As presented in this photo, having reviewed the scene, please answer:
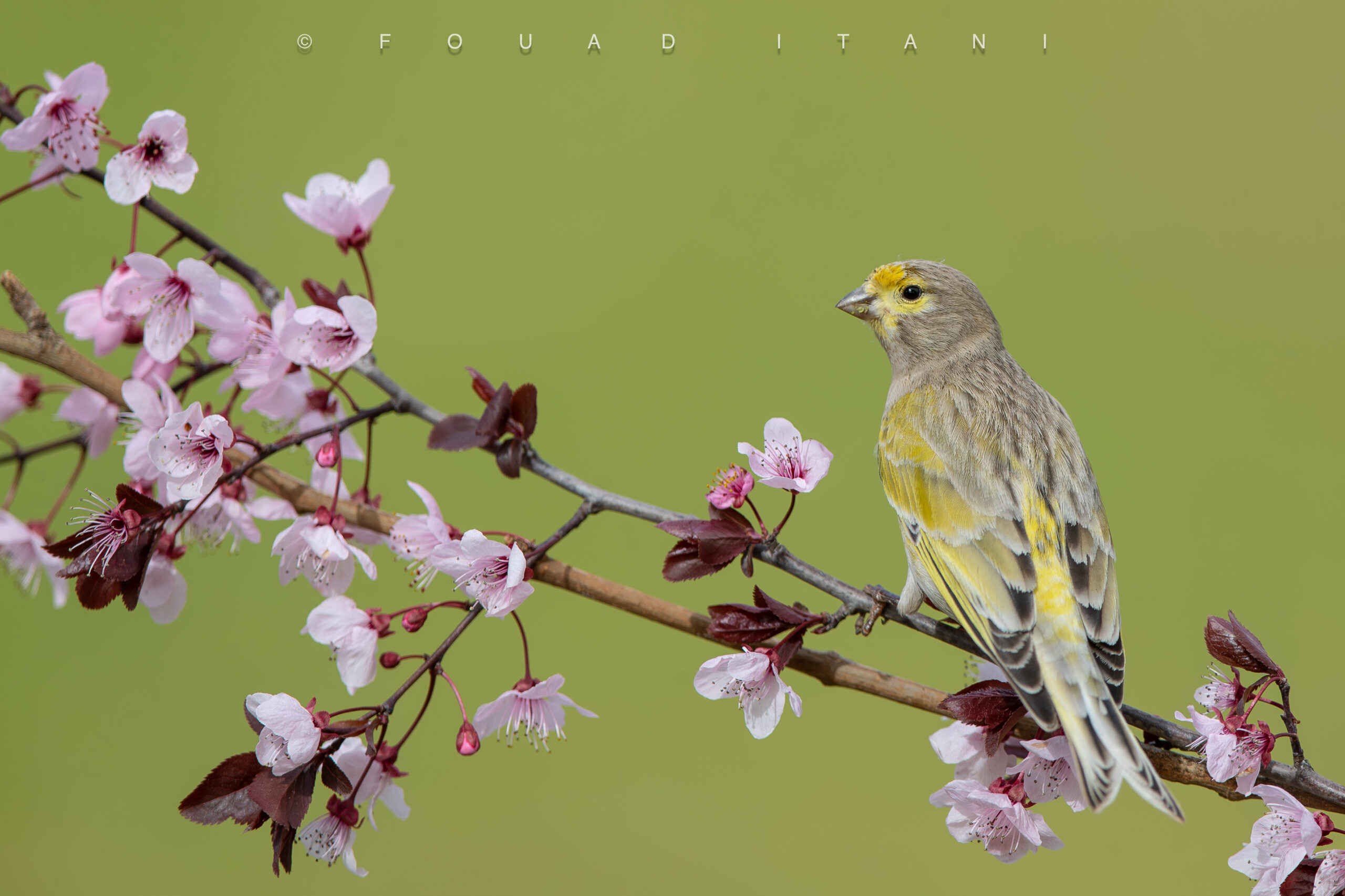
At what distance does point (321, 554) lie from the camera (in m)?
0.85

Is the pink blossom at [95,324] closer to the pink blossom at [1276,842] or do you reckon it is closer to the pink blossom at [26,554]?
the pink blossom at [26,554]

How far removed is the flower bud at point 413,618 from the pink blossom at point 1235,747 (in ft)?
1.87

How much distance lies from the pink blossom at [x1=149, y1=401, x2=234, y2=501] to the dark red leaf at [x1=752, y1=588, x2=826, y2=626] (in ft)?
1.37

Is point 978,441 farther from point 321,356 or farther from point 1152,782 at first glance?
point 321,356

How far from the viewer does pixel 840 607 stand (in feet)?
2.70

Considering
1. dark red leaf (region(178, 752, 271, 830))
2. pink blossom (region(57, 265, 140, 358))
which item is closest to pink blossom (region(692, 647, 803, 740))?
dark red leaf (region(178, 752, 271, 830))

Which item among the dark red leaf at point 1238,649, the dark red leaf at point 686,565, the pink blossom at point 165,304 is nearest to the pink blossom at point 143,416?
the pink blossom at point 165,304

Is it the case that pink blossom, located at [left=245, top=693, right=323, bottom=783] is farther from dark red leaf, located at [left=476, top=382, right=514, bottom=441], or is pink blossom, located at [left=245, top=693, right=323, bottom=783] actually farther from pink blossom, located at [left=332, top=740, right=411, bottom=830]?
dark red leaf, located at [left=476, top=382, right=514, bottom=441]

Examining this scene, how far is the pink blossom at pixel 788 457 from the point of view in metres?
0.81

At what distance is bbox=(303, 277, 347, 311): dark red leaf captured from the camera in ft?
2.94

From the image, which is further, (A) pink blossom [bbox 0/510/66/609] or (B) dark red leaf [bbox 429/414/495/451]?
(A) pink blossom [bbox 0/510/66/609]

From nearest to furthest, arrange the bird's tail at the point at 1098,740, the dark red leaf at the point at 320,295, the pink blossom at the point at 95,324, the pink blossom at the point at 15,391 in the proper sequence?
the bird's tail at the point at 1098,740 → the dark red leaf at the point at 320,295 → the pink blossom at the point at 95,324 → the pink blossom at the point at 15,391

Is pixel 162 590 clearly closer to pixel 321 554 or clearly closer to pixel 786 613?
pixel 321 554

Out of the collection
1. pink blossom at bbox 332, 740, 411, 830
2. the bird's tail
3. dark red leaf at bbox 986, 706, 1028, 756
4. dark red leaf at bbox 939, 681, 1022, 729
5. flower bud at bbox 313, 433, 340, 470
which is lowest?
pink blossom at bbox 332, 740, 411, 830
